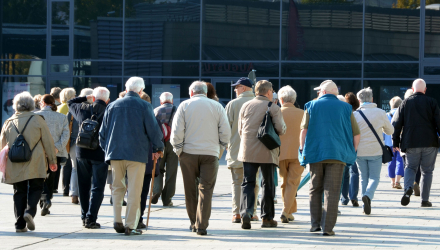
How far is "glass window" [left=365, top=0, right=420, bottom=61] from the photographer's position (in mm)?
22078

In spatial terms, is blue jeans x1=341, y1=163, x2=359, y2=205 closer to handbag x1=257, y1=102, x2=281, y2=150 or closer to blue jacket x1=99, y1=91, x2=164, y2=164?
handbag x1=257, y1=102, x2=281, y2=150

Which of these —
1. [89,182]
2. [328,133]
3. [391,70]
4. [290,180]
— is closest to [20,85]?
[391,70]

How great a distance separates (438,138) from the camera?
33.1ft

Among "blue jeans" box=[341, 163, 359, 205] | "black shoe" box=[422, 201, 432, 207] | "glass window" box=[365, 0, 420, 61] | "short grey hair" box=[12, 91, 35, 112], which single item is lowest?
"black shoe" box=[422, 201, 432, 207]

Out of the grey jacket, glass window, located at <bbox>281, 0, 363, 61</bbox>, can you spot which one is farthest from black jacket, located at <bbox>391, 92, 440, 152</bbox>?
glass window, located at <bbox>281, 0, 363, 61</bbox>

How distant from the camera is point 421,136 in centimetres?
991

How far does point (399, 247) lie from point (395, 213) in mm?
2706

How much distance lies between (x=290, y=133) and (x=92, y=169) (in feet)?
8.31

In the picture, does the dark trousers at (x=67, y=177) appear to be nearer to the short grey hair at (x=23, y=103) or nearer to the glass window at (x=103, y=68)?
the short grey hair at (x=23, y=103)

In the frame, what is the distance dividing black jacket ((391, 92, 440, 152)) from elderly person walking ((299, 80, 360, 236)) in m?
2.66

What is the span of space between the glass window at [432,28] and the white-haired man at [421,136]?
12.7 meters

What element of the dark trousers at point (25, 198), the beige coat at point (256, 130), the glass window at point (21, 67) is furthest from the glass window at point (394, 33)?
the dark trousers at point (25, 198)

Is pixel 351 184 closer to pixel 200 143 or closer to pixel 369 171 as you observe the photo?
pixel 369 171

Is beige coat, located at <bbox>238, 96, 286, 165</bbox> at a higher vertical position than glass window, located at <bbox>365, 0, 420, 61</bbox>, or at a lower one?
lower
